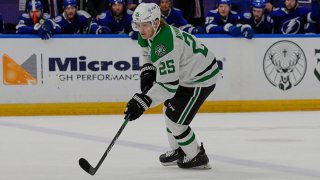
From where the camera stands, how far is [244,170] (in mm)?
4824

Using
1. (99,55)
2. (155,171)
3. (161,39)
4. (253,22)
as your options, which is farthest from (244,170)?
(253,22)

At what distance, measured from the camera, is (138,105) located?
4.54 metres

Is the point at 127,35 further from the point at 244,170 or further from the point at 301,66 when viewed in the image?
the point at 244,170

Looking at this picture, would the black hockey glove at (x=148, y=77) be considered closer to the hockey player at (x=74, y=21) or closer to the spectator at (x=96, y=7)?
the hockey player at (x=74, y=21)

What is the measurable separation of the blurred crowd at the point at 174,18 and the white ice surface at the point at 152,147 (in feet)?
3.43

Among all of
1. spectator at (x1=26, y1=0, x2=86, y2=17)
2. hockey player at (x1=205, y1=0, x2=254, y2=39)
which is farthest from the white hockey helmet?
spectator at (x1=26, y1=0, x2=86, y2=17)

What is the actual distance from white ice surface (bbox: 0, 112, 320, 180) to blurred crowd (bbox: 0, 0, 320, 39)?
105cm

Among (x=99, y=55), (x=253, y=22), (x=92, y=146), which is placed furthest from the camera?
(x=253, y=22)

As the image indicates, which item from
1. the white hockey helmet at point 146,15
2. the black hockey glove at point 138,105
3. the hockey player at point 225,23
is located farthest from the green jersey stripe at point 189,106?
the hockey player at point 225,23

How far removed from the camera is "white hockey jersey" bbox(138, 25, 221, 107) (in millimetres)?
4594

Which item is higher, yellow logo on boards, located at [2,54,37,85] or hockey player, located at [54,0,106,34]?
hockey player, located at [54,0,106,34]

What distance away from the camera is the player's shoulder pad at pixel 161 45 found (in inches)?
181

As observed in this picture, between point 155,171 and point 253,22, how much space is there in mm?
4854

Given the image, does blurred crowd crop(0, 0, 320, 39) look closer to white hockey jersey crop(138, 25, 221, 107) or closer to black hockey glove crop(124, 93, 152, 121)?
white hockey jersey crop(138, 25, 221, 107)
